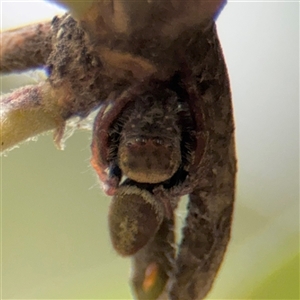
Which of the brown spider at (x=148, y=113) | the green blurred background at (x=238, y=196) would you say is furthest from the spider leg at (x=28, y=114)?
the green blurred background at (x=238, y=196)

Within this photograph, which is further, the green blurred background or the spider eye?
the green blurred background

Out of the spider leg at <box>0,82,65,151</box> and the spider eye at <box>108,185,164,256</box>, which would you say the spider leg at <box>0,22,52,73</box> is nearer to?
the spider leg at <box>0,82,65,151</box>

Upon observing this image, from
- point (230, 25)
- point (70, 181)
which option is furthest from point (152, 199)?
point (70, 181)

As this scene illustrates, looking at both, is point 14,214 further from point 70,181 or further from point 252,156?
point 252,156

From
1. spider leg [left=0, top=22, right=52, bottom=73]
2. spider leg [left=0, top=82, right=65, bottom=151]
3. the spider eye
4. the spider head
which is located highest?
spider leg [left=0, top=22, right=52, bottom=73]

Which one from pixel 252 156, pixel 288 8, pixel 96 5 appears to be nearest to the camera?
pixel 96 5

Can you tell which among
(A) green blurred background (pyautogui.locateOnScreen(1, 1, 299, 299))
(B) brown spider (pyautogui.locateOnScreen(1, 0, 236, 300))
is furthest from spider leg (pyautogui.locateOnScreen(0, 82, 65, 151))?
(A) green blurred background (pyautogui.locateOnScreen(1, 1, 299, 299))

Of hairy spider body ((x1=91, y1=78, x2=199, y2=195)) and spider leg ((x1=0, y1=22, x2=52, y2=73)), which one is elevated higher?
spider leg ((x1=0, y1=22, x2=52, y2=73))

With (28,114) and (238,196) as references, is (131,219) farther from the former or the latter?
(238,196)

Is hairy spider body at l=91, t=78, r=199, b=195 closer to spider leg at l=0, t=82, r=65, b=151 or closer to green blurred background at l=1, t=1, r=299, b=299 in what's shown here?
spider leg at l=0, t=82, r=65, b=151
